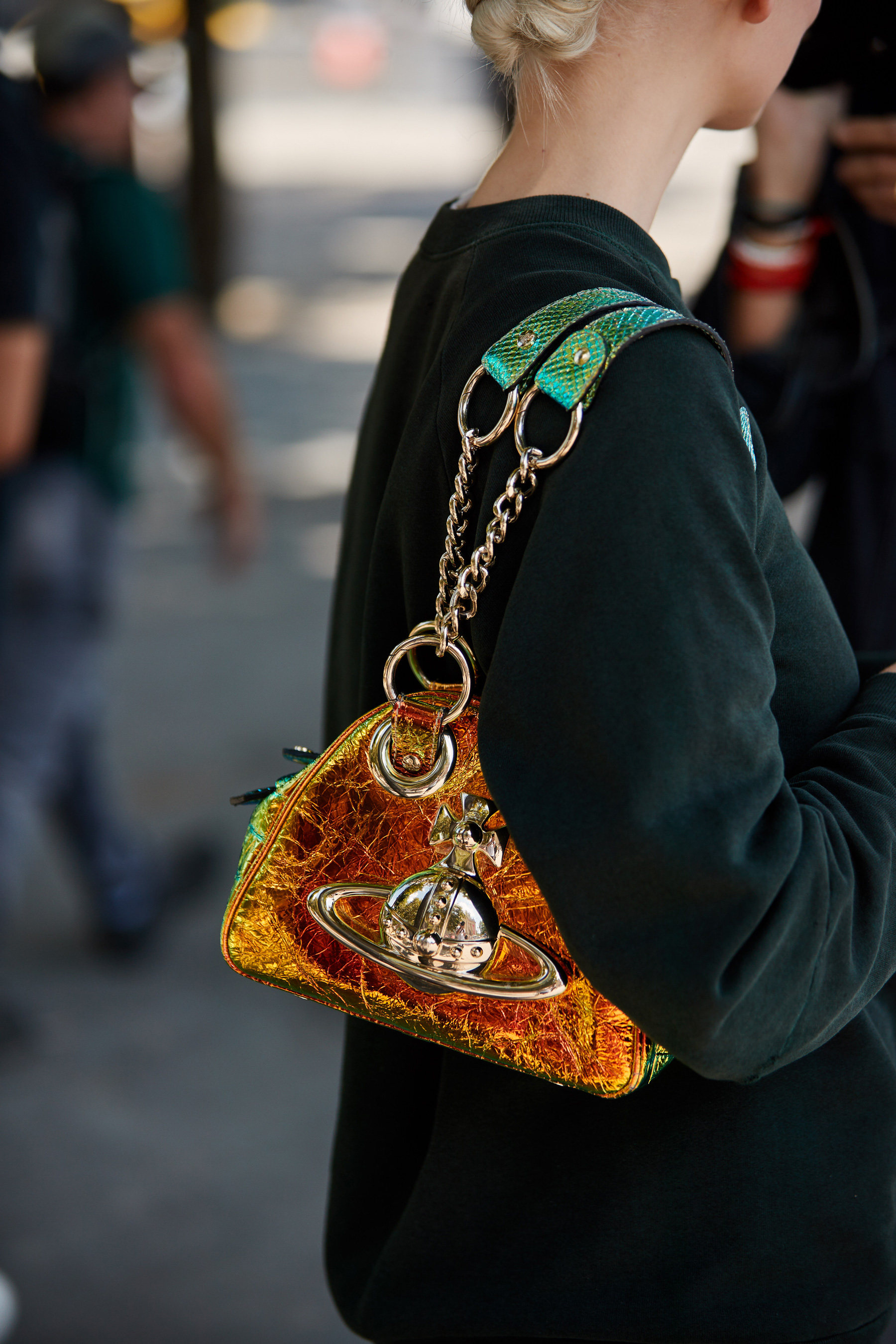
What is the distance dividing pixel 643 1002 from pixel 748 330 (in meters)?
1.20

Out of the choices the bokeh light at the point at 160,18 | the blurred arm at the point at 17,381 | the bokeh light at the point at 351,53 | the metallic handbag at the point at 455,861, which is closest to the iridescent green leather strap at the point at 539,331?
the metallic handbag at the point at 455,861

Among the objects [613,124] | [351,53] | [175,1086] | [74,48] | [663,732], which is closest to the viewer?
[663,732]

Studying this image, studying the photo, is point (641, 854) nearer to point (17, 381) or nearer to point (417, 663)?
point (417, 663)

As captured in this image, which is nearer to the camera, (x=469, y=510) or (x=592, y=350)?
(x=592, y=350)

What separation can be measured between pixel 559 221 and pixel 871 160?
861 millimetres

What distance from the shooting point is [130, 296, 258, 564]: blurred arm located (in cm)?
315

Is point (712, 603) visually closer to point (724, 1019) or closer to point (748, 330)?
point (724, 1019)

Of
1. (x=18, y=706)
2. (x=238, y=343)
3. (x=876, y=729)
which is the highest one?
(x=876, y=729)

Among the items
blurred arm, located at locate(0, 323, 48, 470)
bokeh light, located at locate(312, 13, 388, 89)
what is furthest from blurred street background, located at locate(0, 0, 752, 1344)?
bokeh light, located at locate(312, 13, 388, 89)

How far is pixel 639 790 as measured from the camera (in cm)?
80

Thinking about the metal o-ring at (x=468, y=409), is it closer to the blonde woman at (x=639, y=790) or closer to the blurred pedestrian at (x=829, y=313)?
the blonde woman at (x=639, y=790)

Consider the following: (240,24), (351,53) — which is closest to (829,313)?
(240,24)

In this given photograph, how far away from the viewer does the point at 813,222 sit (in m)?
1.78

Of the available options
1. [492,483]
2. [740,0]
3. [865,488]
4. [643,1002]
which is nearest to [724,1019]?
[643,1002]
